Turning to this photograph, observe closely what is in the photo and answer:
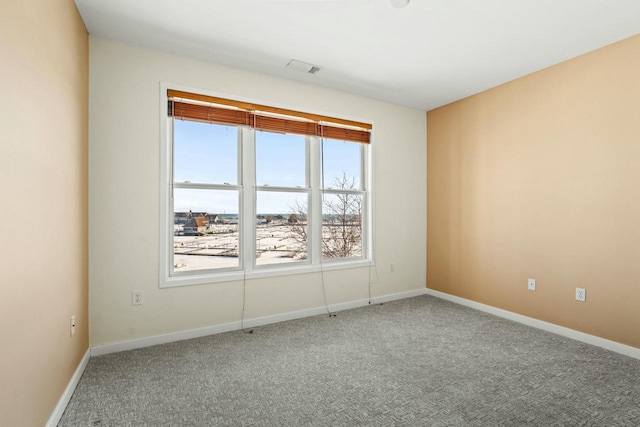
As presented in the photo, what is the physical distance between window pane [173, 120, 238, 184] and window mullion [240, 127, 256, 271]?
3.8 inches

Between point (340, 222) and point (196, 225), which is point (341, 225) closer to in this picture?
point (340, 222)

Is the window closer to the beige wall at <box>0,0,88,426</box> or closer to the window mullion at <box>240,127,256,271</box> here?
the window mullion at <box>240,127,256,271</box>

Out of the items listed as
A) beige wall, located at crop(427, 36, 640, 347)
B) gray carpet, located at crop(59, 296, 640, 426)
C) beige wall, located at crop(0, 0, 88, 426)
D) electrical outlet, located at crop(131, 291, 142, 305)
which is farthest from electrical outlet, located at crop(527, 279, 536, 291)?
beige wall, located at crop(0, 0, 88, 426)

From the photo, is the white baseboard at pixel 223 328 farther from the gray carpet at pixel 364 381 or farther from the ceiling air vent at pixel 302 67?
the ceiling air vent at pixel 302 67

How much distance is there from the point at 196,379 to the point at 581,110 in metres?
4.02

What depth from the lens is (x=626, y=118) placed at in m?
2.73

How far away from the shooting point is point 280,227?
369 cm

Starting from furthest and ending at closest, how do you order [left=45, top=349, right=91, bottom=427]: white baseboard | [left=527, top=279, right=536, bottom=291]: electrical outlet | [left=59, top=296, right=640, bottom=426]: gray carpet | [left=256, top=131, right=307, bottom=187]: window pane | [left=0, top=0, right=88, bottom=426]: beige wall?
1. [left=256, top=131, right=307, bottom=187]: window pane
2. [left=527, top=279, right=536, bottom=291]: electrical outlet
3. [left=59, top=296, right=640, bottom=426]: gray carpet
4. [left=45, top=349, right=91, bottom=427]: white baseboard
5. [left=0, top=0, right=88, bottom=426]: beige wall

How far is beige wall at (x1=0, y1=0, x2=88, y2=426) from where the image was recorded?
1.36 meters

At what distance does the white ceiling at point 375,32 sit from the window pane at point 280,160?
685mm

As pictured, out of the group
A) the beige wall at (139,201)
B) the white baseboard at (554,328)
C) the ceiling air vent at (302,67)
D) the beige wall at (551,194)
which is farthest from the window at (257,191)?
the white baseboard at (554,328)

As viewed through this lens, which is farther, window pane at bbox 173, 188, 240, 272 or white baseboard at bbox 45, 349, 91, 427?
window pane at bbox 173, 188, 240, 272

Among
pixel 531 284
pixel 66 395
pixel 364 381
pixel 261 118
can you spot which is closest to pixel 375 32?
pixel 261 118

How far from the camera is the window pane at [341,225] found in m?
4.00
